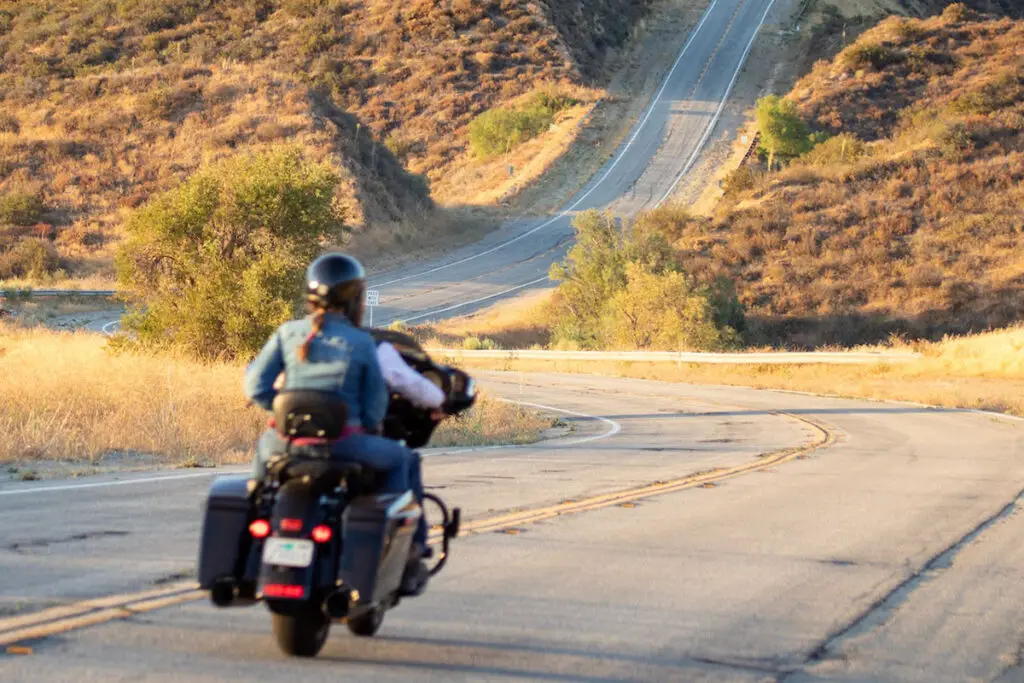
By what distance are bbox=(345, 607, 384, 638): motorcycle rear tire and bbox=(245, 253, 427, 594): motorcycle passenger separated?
0.64 meters

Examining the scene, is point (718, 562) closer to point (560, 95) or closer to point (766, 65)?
point (560, 95)

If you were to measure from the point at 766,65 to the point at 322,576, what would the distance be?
310 feet

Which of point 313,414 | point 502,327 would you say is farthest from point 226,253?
point 502,327

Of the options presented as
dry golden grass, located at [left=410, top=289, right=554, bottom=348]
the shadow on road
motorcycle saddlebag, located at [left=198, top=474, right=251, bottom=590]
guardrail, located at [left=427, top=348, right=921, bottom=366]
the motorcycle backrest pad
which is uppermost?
the motorcycle backrest pad

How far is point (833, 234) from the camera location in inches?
2375

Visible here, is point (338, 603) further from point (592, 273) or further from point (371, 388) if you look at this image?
point (592, 273)

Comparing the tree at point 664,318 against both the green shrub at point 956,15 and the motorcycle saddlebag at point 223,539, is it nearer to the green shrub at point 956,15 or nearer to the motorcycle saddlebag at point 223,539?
the motorcycle saddlebag at point 223,539

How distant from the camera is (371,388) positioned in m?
5.82

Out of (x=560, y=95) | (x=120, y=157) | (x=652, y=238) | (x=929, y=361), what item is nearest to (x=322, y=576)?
(x=929, y=361)

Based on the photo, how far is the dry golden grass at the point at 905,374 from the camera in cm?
3331

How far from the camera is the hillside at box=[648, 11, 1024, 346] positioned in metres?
52.7

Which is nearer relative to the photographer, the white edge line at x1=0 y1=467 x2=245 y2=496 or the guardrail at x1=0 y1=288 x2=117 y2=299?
the white edge line at x1=0 y1=467 x2=245 y2=496

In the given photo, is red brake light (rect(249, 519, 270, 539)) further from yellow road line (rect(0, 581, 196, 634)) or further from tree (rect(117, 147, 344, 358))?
tree (rect(117, 147, 344, 358))

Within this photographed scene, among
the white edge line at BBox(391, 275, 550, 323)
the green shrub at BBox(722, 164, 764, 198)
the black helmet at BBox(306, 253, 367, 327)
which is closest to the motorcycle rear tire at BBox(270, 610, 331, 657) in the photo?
the black helmet at BBox(306, 253, 367, 327)
